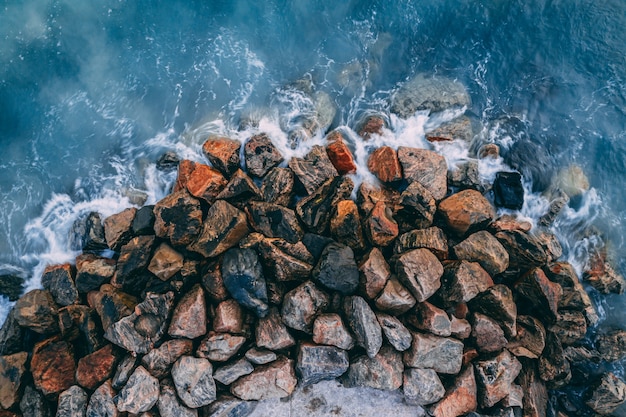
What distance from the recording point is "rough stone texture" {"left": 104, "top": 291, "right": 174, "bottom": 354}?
926 centimetres

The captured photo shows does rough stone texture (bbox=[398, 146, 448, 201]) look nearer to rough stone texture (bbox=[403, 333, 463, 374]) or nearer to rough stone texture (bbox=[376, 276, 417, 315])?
rough stone texture (bbox=[376, 276, 417, 315])

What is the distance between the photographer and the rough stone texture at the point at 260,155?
10.6 m

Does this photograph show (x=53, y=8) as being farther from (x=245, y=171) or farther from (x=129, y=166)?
(x=245, y=171)

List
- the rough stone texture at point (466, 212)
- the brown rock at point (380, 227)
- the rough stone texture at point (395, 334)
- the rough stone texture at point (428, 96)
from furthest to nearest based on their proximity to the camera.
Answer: the rough stone texture at point (428, 96) < the rough stone texture at point (466, 212) < the brown rock at point (380, 227) < the rough stone texture at point (395, 334)

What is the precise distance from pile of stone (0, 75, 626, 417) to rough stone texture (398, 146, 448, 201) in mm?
57

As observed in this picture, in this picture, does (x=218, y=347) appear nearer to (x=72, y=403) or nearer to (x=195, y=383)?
(x=195, y=383)

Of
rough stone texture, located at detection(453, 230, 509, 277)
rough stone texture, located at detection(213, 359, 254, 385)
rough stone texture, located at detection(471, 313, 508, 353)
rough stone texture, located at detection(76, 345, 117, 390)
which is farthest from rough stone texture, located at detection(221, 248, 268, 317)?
rough stone texture, located at detection(471, 313, 508, 353)

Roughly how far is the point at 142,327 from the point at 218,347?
1847 millimetres

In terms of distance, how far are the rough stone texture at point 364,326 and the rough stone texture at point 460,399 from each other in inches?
77.3

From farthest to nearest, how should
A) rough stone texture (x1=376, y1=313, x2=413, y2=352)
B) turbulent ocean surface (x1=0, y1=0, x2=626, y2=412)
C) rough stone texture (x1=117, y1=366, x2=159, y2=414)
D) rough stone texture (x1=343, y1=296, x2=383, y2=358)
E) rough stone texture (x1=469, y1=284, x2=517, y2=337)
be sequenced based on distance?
1. turbulent ocean surface (x1=0, y1=0, x2=626, y2=412)
2. rough stone texture (x1=469, y1=284, x2=517, y2=337)
3. rough stone texture (x1=376, y1=313, x2=413, y2=352)
4. rough stone texture (x1=343, y1=296, x2=383, y2=358)
5. rough stone texture (x1=117, y1=366, x2=159, y2=414)

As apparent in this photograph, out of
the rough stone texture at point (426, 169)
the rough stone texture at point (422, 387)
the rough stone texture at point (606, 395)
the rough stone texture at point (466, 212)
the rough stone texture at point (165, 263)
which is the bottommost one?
the rough stone texture at point (606, 395)

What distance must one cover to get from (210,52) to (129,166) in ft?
14.5

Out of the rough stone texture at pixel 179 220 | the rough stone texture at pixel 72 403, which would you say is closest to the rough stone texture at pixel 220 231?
the rough stone texture at pixel 179 220

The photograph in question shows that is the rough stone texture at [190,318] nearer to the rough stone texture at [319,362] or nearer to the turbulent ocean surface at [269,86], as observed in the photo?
the rough stone texture at [319,362]
